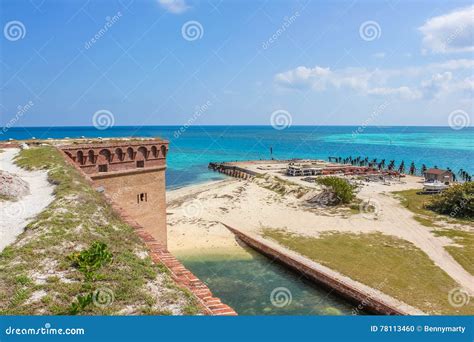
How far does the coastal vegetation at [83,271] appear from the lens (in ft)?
21.2

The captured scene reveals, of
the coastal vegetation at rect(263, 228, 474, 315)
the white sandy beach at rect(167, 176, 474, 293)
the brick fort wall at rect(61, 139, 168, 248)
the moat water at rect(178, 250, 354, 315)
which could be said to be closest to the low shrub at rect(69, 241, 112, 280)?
the brick fort wall at rect(61, 139, 168, 248)

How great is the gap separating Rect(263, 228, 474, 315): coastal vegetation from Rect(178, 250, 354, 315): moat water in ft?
6.99

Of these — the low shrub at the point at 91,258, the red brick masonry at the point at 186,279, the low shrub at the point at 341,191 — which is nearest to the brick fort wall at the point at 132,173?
the red brick masonry at the point at 186,279

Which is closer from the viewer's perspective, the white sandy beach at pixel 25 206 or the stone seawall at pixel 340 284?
the white sandy beach at pixel 25 206

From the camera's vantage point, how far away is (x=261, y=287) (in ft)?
73.4

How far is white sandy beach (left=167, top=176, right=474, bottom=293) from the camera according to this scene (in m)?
27.8

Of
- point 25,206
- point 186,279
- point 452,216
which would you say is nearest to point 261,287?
point 25,206

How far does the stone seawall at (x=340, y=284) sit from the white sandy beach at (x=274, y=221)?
3.43 metres

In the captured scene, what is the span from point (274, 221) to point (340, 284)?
1507 cm

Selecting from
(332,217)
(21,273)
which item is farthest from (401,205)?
(21,273)

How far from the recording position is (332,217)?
117ft

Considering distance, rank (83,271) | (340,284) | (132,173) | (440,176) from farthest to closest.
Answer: (440,176) → (132,173) → (340,284) → (83,271)

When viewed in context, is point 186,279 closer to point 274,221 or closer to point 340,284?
point 340,284

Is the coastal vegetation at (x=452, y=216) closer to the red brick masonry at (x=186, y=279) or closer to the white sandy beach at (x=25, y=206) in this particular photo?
the red brick masonry at (x=186, y=279)
